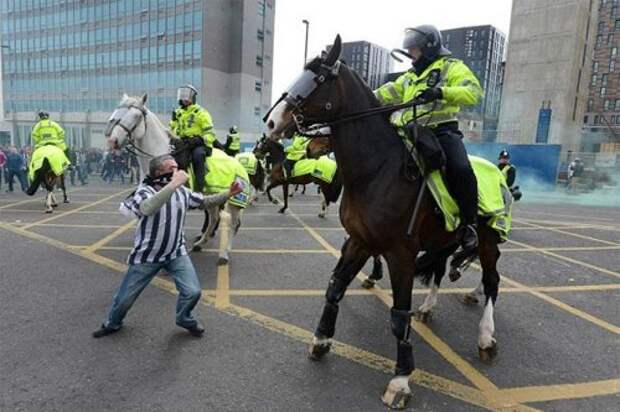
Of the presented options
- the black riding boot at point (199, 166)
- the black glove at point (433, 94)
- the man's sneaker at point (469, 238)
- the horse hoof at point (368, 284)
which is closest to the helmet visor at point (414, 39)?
the black glove at point (433, 94)

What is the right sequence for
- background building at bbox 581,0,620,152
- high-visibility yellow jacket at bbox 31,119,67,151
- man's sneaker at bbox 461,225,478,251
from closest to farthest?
1. man's sneaker at bbox 461,225,478,251
2. high-visibility yellow jacket at bbox 31,119,67,151
3. background building at bbox 581,0,620,152

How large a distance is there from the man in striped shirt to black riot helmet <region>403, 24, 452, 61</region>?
92.5 inches

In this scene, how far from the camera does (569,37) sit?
31.7m

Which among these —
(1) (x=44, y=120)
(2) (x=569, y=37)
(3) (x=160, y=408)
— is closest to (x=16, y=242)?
(1) (x=44, y=120)

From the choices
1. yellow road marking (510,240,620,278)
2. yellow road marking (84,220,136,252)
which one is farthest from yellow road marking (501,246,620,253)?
yellow road marking (84,220,136,252)

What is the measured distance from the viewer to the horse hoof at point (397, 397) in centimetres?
305

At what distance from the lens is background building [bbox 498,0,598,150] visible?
31719mm

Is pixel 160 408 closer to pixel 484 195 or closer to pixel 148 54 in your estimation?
pixel 484 195

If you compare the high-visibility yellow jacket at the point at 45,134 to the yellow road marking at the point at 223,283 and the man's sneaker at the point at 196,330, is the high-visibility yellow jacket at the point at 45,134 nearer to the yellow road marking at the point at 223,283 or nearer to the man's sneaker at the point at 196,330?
the yellow road marking at the point at 223,283

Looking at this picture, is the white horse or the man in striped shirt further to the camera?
the white horse

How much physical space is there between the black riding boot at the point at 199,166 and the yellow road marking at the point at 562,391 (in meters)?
4.97

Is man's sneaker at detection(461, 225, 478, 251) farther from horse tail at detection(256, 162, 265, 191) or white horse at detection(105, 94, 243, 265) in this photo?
horse tail at detection(256, 162, 265, 191)

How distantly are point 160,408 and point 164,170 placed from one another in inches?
81.8

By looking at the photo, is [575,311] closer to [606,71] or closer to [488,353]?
[488,353]
